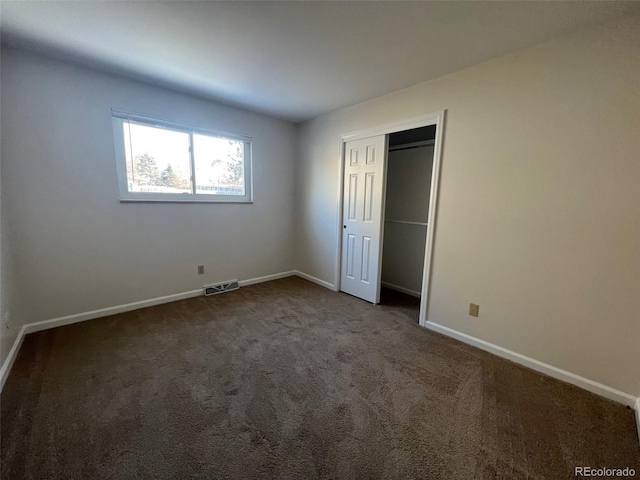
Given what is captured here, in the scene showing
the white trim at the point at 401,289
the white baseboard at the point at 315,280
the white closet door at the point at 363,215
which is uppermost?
the white closet door at the point at 363,215

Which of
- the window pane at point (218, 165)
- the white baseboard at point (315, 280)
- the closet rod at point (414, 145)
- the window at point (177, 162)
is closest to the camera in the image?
the window at point (177, 162)

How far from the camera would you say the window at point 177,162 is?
2688 mm

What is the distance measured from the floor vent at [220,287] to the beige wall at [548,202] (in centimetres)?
253

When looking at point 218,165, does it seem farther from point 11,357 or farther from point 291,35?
point 11,357

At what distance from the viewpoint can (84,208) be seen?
2502 millimetres

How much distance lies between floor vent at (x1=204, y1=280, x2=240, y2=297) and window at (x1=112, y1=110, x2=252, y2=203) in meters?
Answer: 1.13

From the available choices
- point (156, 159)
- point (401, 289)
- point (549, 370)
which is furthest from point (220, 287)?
point (549, 370)

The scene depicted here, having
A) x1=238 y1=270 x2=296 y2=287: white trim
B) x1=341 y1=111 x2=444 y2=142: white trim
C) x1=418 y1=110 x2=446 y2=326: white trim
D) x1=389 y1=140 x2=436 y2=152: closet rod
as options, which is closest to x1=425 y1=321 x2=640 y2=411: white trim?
x1=418 y1=110 x2=446 y2=326: white trim

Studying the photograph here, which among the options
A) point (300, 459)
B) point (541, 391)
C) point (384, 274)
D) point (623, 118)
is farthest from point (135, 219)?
point (623, 118)

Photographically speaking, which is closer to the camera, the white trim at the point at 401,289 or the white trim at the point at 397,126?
the white trim at the point at 397,126

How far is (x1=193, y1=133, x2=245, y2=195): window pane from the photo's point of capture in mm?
3209

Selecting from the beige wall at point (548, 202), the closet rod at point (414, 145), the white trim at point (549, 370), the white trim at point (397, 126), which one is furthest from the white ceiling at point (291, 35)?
the white trim at point (549, 370)

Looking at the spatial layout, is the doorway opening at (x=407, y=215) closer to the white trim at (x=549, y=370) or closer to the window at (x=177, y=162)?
the white trim at (x=549, y=370)

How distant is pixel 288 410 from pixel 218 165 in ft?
9.61
